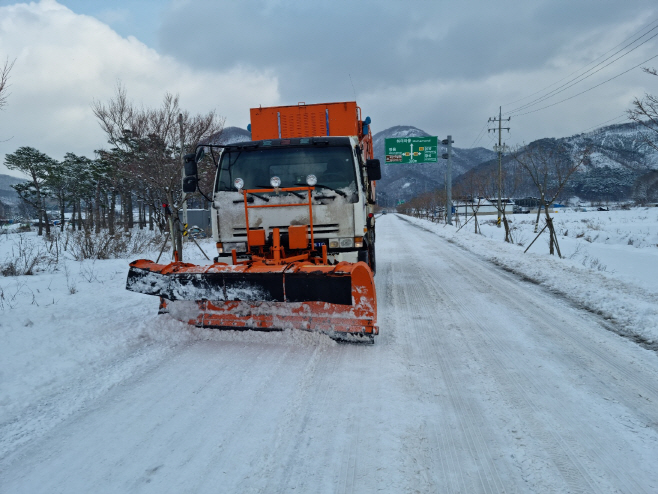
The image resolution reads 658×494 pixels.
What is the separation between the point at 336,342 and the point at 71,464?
94.1 inches

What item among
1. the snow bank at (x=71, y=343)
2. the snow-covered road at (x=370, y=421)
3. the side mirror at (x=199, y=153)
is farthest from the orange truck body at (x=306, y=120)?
the snow-covered road at (x=370, y=421)

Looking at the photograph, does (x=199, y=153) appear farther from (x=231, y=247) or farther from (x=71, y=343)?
(x=71, y=343)

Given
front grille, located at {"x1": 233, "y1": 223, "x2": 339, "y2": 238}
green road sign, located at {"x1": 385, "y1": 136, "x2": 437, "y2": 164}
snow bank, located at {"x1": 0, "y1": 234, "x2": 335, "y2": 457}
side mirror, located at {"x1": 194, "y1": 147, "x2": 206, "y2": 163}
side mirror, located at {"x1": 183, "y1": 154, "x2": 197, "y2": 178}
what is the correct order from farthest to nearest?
green road sign, located at {"x1": 385, "y1": 136, "x2": 437, "y2": 164} < side mirror, located at {"x1": 183, "y1": 154, "x2": 197, "y2": 178} < side mirror, located at {"x1": 194, "y1": 147, "x2": 206, "y2": 163} < front grille, located at {"x1": 233, "y1": 223, "x2": 339, "y2": 238} < snow bank, located at {"x1": 0, "y1": 234, "x2": 335, "y2": 457}

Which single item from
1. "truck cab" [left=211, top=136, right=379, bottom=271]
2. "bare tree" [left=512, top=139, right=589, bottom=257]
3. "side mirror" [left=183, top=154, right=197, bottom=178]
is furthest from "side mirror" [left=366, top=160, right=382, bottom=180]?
"bare tree" [left=512, top=139, right=589, bottom=257]

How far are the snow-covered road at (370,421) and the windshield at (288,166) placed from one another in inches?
82.9

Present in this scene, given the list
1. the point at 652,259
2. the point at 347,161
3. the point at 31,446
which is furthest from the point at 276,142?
the point at 652,259

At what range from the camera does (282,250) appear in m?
4.62

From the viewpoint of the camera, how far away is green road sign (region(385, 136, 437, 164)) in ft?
84.4

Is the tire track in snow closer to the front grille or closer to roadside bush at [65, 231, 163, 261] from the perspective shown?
the front grille

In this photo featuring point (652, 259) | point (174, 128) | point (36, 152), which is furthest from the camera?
point (36, 152)

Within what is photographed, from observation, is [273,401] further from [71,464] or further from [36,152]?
[36,152]

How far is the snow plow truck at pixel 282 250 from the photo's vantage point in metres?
3.62

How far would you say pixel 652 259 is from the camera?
35.8ft

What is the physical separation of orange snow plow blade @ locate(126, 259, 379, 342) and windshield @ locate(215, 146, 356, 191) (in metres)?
1.45
